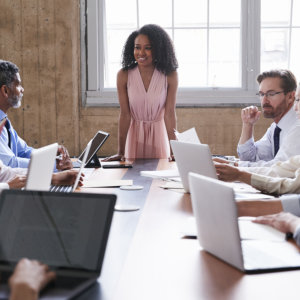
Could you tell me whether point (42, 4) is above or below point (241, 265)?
above

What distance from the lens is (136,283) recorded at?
1.07m

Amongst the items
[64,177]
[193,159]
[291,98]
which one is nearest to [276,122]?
[291,98]

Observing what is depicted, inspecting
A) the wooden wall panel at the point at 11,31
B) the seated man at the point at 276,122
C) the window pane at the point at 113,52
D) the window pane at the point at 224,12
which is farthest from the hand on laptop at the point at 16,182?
the window pane at the point at 224,12

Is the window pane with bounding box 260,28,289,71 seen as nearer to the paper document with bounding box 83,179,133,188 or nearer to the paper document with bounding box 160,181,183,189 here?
the paper document with bounding box 160,181,183,189

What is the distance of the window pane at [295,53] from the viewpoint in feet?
15.8

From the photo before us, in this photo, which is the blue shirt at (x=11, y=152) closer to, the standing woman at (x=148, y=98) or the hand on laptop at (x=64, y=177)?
the hand on laptop at (x=64, y=177)

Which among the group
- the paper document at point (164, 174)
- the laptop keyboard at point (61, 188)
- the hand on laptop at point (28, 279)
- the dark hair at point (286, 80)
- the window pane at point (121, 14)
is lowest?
the paper document at point (164, 174)

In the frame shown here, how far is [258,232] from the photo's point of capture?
1.46 meters

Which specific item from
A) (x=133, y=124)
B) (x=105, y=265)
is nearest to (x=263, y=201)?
(x=105, y=265)

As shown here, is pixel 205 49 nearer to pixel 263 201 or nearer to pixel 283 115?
pixel 283 115

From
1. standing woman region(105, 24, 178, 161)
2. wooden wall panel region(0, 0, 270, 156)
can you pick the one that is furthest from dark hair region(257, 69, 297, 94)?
wooden wall panel region(0, 0, 270, 156)

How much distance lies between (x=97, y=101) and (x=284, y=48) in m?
1.79

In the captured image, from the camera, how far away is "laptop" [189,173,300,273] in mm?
1110

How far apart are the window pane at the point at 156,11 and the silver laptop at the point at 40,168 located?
3314mm
